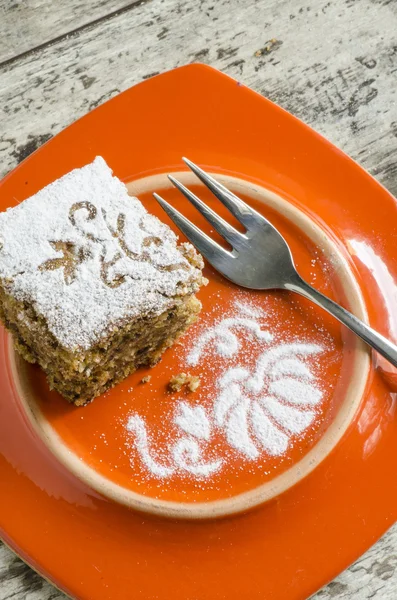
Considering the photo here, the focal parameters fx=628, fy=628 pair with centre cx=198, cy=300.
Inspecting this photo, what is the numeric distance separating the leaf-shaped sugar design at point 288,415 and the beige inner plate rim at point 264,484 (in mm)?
60

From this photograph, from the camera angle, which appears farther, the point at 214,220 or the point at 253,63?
the point at 253,63

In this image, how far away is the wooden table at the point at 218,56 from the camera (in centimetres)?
183

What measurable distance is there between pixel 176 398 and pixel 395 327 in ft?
1.93

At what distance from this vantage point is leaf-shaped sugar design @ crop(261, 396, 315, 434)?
1.56 meters

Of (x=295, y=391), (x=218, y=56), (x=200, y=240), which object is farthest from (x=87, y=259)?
(x=218, y=56)

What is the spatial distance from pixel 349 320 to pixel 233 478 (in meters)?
0.48

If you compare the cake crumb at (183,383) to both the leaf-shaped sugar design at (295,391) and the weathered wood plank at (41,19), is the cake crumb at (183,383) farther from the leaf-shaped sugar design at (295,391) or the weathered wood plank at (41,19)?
the weathered wood plank at (41,19)

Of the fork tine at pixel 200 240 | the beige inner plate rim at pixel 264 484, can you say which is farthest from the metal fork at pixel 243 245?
the beige inner plate rim at pixel 264 484

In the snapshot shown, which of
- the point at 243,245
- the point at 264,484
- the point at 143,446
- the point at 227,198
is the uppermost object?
the point at 227,198

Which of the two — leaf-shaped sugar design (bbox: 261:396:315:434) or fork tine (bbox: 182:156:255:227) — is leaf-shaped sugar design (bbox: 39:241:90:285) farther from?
leaf-shaped sugar design (bbox: 261:396:315:434)

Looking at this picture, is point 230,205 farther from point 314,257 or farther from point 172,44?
point 172,44

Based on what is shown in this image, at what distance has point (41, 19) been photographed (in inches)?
73.9

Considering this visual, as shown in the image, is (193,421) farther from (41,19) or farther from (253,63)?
(41,19)

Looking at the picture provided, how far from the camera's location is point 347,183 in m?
1.67
